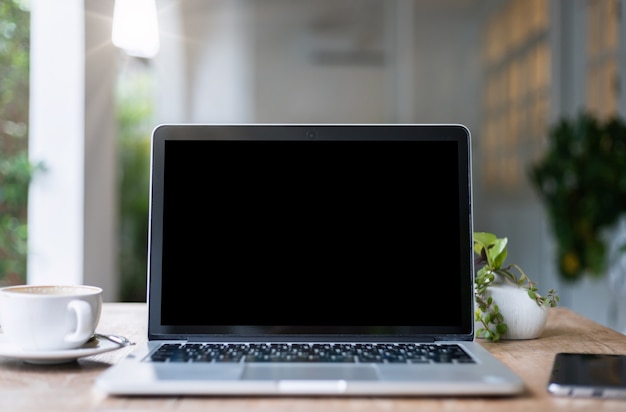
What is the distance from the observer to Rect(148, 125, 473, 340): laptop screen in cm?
83

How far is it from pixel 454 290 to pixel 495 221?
3.04 metres

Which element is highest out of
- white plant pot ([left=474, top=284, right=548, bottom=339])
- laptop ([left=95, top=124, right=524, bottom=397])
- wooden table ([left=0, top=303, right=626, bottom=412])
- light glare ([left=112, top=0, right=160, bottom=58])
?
light glare ([left=112, top=0, right=160, bottom=58])

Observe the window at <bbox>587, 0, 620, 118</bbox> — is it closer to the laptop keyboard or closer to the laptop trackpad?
the laptop keyboard

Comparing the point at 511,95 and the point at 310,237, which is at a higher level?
the point at 511,95

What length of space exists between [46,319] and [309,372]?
0.28 m

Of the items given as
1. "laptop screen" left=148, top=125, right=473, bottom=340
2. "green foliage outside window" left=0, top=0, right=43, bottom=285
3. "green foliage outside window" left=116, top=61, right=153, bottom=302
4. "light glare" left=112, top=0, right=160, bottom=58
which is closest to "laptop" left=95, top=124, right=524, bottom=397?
"laptop screen" left=148, top=125, right=473, bottom=340

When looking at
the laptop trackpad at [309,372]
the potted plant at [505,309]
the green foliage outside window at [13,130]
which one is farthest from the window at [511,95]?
the laptop trackpad at [309,372]

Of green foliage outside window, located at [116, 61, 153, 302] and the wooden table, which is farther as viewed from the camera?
green foliage outside window, located at [116, 61, 153, 302]

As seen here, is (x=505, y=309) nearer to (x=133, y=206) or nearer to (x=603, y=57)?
(x=603, y=57)

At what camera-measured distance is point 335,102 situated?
384 centimetres

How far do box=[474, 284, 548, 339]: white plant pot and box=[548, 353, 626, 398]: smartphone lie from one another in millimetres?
130

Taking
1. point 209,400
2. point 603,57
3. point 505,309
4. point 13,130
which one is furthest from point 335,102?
point 209,400

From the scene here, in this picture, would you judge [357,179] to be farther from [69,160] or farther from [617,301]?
[617,301]

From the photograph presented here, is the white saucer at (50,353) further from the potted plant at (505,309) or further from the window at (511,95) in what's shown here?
the window at (511,95)
